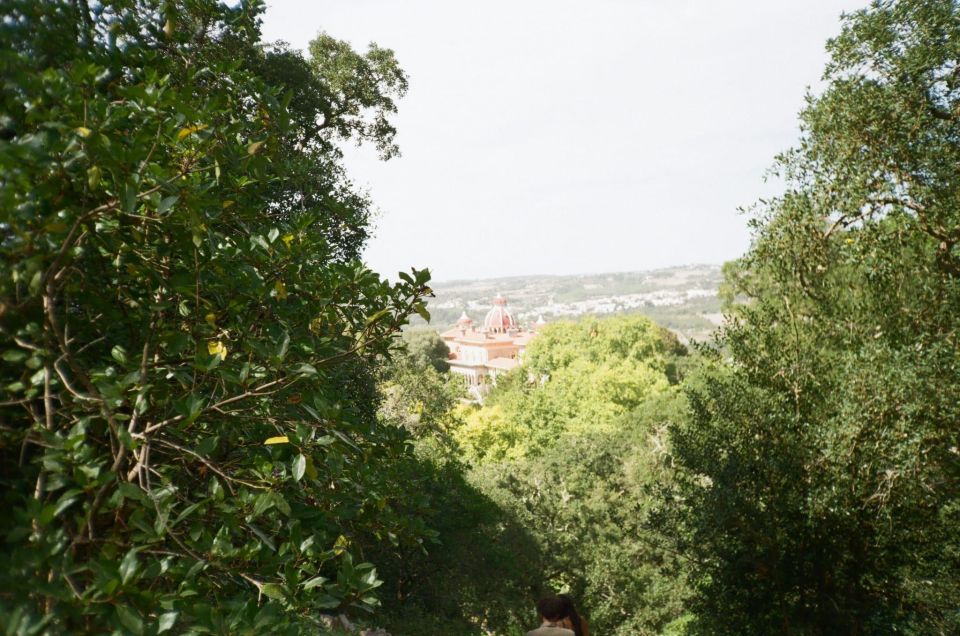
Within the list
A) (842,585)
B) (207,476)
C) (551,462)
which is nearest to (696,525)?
(842,585)

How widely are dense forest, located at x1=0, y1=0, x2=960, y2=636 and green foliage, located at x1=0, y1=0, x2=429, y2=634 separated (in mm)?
20

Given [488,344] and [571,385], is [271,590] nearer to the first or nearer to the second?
[571,385]

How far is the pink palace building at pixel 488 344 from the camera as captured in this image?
109 meters

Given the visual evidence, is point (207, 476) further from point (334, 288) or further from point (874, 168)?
point (874, 168)

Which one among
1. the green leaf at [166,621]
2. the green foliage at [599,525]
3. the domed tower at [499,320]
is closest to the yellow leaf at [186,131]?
the green leaf at [166,621]

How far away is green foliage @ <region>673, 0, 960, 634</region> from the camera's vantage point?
825 cm

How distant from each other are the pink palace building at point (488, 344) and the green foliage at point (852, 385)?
9104 centimetres

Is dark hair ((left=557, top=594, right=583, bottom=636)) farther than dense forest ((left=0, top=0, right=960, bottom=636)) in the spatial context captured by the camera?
Yes

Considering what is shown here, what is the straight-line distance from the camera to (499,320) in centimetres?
12419

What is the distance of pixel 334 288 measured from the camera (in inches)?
149

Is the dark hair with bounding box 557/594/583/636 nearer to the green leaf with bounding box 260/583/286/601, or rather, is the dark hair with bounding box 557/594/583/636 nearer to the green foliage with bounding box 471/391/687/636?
the green leaf with bounding box 260/583/286/601

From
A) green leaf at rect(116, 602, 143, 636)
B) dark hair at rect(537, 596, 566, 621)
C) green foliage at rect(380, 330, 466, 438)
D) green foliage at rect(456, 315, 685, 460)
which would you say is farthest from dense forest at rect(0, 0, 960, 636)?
green foliage at rect(456, 315, 685, 460)

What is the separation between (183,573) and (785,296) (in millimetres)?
9431

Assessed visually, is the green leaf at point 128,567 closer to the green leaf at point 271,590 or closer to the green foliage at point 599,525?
the green leaf at point 271,590
